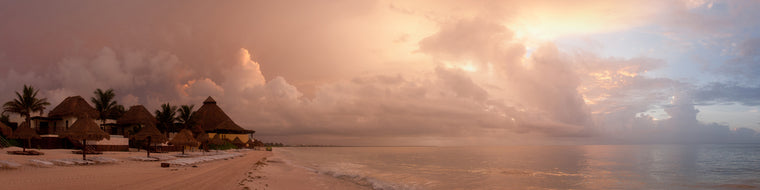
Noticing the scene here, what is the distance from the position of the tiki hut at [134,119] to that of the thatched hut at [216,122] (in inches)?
832

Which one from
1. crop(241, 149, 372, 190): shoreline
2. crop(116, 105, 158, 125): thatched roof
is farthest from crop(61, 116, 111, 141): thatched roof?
crop(116, 105, 158, 125): thatched roof

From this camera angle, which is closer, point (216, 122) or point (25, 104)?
point (25, 104)

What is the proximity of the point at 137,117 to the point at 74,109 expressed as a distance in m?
6.16

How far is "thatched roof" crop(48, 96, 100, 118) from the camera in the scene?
44906 mm

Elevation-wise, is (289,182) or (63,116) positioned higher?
(63,116)

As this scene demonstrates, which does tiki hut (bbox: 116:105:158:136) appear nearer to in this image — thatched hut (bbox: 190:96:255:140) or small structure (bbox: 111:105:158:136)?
small structure (bbox: 111:105:158:136)

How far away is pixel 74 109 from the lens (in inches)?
1778

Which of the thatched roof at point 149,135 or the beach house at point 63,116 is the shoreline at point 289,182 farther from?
the beach house at point 63,116

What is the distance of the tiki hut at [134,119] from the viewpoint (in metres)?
Result: 48.9

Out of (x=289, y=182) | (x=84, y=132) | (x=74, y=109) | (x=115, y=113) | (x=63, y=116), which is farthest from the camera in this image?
(x=115, y=113)

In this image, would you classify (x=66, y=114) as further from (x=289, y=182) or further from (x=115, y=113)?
(x=289, y=182)

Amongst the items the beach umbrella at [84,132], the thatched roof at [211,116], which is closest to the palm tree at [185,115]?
the thatched roof at [211,116]

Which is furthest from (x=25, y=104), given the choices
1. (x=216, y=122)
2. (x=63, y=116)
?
(x=216, y=122)

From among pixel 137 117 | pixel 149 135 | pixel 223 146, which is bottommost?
pixel 223 146
